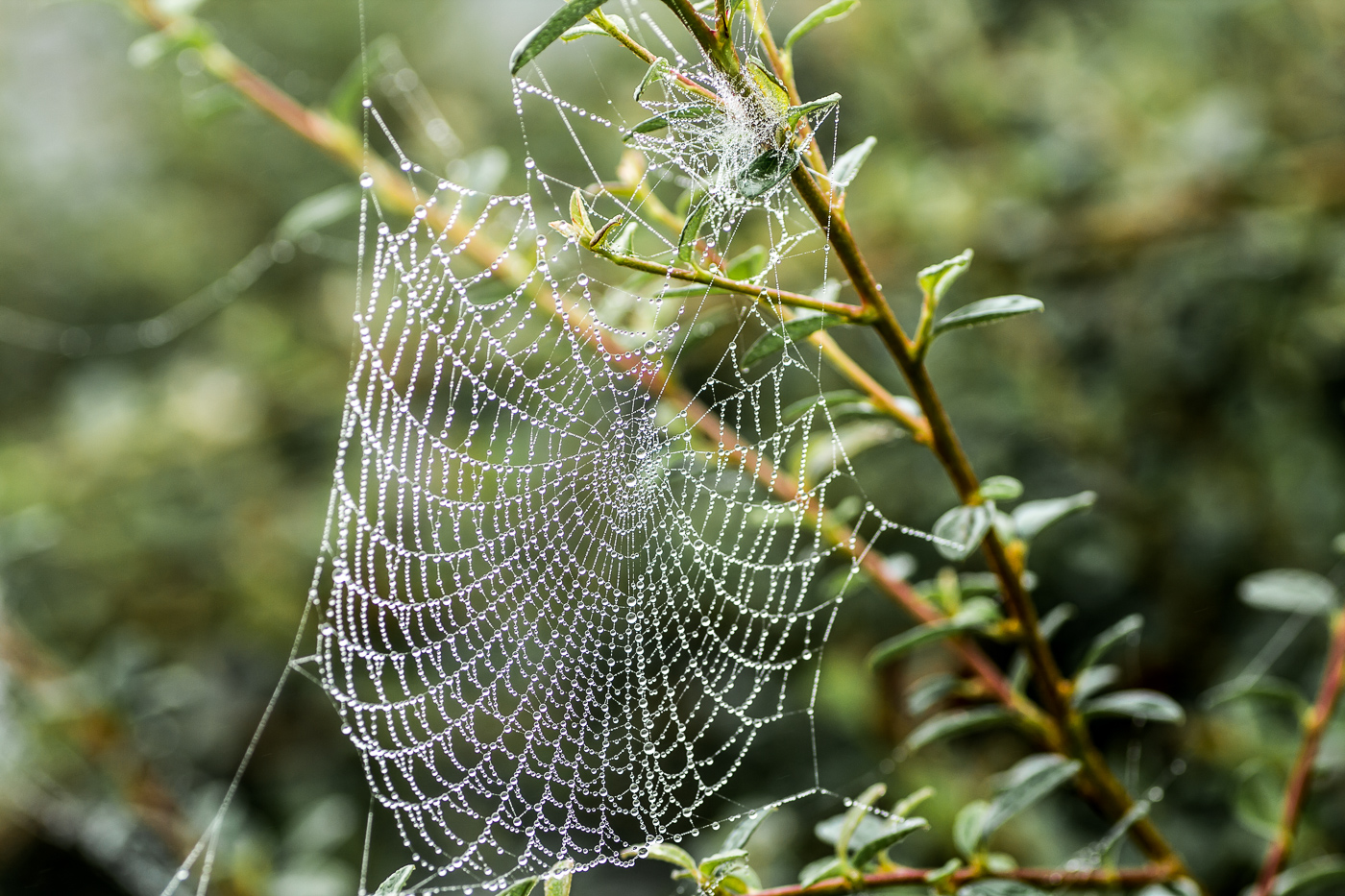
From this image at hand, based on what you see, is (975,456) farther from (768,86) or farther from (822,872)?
(768,86)

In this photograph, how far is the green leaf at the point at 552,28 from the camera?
0.51 metres

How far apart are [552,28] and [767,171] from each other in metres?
0.14

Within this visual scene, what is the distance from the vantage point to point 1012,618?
768 millimetres

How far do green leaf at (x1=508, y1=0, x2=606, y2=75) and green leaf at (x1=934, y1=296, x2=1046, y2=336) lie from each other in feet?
0.98

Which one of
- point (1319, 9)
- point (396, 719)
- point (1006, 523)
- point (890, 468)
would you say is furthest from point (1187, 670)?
point (396, 719)

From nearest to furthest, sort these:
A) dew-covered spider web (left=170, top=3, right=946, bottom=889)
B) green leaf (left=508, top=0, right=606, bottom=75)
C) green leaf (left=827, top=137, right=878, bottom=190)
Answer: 1. green leaf (left=508, top=0, right=606, bottom=75)
2. green leaf (left=827, top=137, right=878, bottom=190)
3. dew-covered spider web (left=170, top=3, right=946, bottom=889)

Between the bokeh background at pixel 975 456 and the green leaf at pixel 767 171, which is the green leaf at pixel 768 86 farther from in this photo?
the bokeh background at pixel 975 456

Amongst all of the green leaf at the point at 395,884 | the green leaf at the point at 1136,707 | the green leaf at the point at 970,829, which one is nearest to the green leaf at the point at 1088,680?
the green leaf at the point at 1136,707

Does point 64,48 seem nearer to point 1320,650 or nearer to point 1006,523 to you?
point 1006,523

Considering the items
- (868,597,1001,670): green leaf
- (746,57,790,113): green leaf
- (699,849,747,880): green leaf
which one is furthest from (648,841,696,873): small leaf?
(746,57,790,113): green leaf

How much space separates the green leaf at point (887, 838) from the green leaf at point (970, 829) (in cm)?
11

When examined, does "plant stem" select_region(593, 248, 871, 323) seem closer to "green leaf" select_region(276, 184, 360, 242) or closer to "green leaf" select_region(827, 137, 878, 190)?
"green leaf" select_region(827, 137, 878, 190)

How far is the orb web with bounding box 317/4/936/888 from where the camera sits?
104 centimetres

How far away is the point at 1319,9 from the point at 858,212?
2.60 feet
